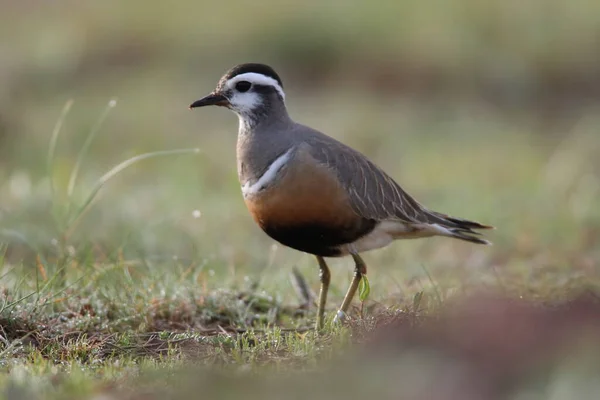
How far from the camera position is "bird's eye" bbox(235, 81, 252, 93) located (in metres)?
6.22

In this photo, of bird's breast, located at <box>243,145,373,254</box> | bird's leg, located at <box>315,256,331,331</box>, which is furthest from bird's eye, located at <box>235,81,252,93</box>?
bird's leg, located at <box>315,256,331,331</box>

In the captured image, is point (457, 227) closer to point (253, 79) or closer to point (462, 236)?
point (462, 236)

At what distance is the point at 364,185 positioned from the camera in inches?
242

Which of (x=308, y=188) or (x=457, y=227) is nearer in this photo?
(x=308, y=188)

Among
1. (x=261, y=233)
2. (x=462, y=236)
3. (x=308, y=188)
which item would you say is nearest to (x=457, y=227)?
(x=462, y=236)

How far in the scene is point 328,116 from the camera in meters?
13.0

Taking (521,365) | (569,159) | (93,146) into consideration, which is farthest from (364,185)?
(93,146)

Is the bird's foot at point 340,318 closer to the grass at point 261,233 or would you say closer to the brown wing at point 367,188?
the grass at point 261,233

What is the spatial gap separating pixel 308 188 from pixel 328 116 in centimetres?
734

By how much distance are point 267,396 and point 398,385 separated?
459 millimetres

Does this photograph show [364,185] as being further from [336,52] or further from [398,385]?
[336,52]

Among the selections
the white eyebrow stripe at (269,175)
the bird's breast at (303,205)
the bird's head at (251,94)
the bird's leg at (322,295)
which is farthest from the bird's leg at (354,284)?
the bird's head at (251,94)

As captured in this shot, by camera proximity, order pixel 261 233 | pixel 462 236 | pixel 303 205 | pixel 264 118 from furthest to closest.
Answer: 1. pixel 261 233
2. pixel 462 236
3. pixel 264 118
4. pixel 303 205

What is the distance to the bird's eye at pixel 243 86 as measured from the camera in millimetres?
6218
